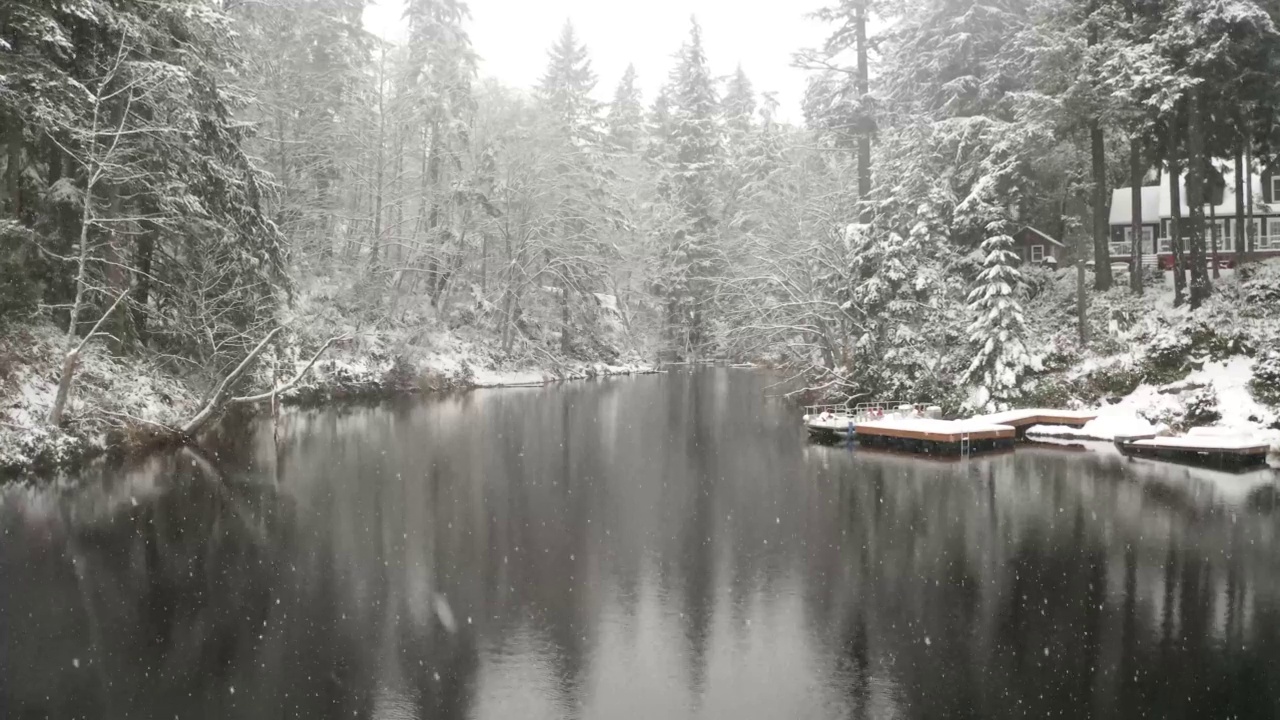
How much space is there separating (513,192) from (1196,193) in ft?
108

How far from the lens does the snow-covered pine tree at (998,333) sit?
2934 cm

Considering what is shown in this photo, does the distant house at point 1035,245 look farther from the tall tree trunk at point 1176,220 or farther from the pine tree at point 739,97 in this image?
the pine tree at point 739,97

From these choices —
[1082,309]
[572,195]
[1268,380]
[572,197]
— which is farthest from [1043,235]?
[572,197]

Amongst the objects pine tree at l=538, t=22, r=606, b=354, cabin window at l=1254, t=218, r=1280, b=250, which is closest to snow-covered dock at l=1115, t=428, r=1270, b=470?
cabin window at l=1254, t=218, r=1280, b=250

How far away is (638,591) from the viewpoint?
42.2ft

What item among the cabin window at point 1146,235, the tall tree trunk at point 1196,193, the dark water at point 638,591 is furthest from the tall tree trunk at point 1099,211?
the cabin window at point 1146,235

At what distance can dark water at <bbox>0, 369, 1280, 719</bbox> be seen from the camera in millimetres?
9461

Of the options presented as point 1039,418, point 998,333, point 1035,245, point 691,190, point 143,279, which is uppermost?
point 691,190

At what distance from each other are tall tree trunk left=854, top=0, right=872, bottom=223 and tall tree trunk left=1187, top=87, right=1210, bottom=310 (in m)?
11.1

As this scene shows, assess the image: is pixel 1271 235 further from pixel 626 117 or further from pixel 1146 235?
pixel 626 117

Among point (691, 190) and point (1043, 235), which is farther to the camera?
point (691, 190)

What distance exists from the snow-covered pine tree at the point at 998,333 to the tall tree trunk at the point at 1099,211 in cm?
445

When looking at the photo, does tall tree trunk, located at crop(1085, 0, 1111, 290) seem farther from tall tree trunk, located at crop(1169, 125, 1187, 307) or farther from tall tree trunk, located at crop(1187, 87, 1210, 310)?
tall tree trunk, located at crop(1187, 87, 1210, 310)

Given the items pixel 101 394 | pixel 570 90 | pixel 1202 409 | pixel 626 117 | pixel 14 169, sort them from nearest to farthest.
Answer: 1. pixel 101 394
2. pixel 14 169
3. pixel 1202 409
4. pixel 570 90
5. pixel 626 117
